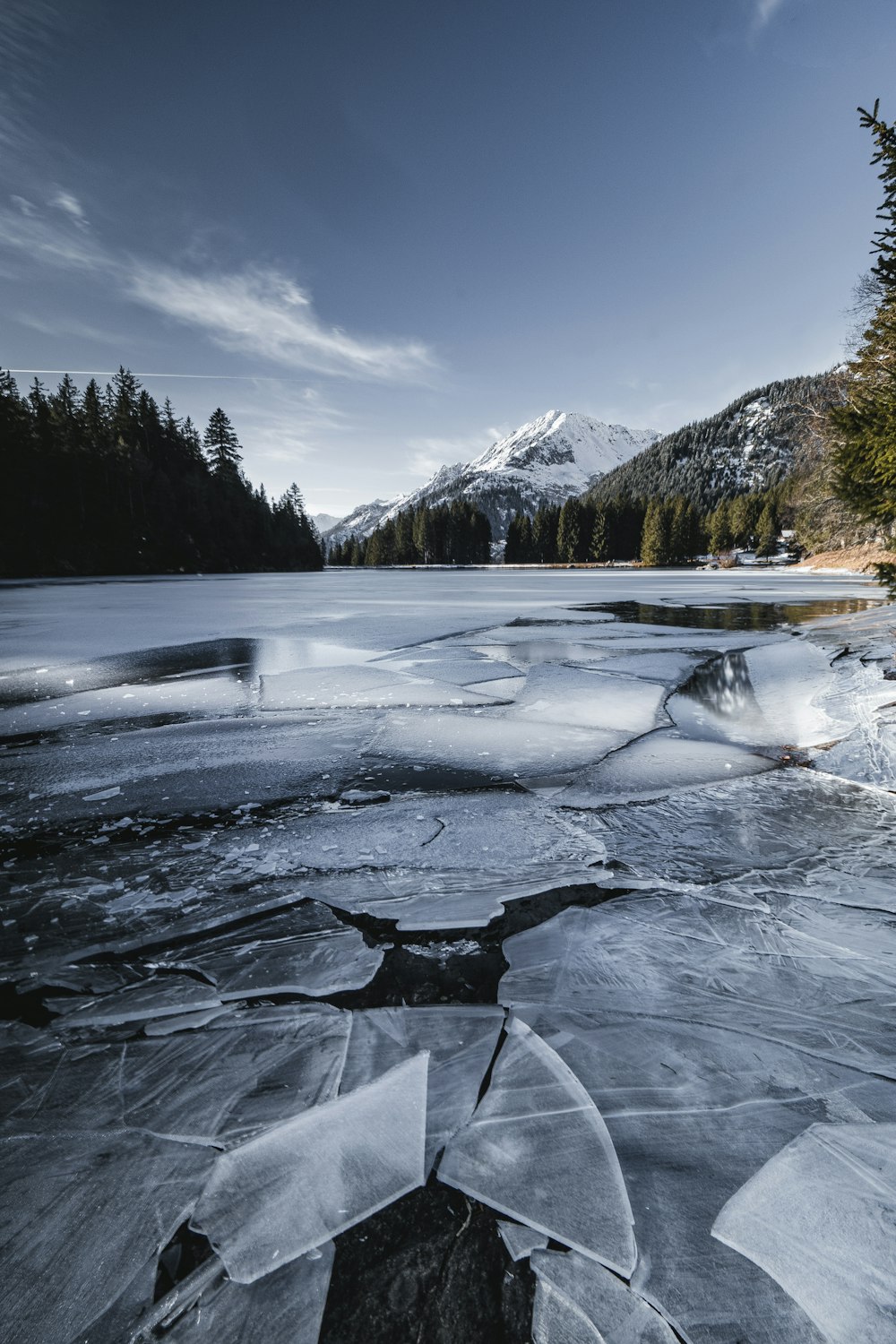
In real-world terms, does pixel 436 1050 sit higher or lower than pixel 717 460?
lower

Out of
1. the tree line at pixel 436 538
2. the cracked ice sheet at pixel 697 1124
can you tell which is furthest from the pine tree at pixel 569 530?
the cracked ice sheet at pixel 697 1124

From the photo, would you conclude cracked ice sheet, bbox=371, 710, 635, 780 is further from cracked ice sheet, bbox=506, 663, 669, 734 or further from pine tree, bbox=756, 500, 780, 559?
pine tree, bbox=756, 500, 780, 559

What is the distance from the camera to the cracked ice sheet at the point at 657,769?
3240mm

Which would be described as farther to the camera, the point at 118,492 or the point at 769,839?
the point at 118,492

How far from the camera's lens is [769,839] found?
8.80ft

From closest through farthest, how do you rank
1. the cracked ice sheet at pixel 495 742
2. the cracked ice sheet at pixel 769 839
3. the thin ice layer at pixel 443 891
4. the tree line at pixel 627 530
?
the thin ice layer at pixel 443 891 → the cracked ice sheet at pixel 769 839 → the cracked ice sheet at pixel 495 742 → the tree line at pixel 627 530

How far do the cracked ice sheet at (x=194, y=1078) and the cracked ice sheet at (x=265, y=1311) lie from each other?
0.31m

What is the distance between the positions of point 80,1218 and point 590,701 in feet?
16.2

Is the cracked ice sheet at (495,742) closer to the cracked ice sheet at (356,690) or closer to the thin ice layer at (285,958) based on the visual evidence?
the cracked ice sheet at (356,690)

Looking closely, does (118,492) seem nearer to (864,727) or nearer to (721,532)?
(864,727)

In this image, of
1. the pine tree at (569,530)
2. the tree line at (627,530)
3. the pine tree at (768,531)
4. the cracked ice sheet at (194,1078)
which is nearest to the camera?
the cracked ice sheet at (194,1078)

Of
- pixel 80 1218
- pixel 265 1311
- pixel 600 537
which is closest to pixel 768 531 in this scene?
→ pixel 600 537

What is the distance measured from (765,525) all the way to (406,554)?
59.7 metres

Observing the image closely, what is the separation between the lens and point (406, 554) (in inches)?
3979
